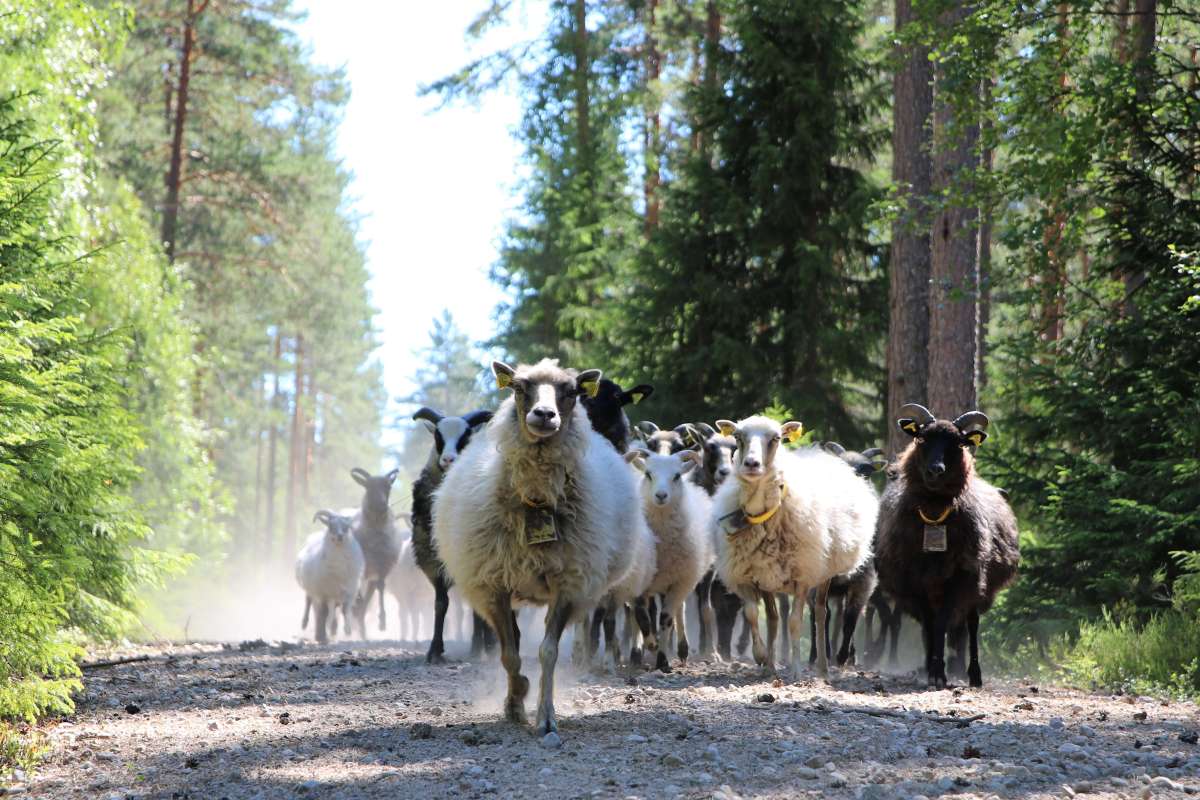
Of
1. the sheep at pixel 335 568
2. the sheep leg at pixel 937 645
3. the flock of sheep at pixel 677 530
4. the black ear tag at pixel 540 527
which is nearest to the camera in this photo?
the black ear tag at pixel 540 527

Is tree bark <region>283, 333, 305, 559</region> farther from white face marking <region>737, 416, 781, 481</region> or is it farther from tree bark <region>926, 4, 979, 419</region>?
Result: white face marking <region>737, 416, 781, 481</region>

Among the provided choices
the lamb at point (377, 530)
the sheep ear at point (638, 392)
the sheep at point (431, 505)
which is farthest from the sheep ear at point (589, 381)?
the lamb at point (377, 530)

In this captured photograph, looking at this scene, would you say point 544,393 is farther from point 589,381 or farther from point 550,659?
point 550,659

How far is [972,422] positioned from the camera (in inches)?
441

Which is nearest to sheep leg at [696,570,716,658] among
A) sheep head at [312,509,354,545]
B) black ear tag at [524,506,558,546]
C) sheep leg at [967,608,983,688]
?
sheep leg at [967,608,983,688]

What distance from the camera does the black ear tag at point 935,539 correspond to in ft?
35.7

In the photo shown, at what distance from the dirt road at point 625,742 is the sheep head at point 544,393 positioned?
199cm

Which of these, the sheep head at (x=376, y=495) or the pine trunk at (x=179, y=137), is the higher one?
the pine trunk at (x=179, y=137)

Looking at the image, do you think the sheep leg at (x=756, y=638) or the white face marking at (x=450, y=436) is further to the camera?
the white face marking at (x=450, y=436)

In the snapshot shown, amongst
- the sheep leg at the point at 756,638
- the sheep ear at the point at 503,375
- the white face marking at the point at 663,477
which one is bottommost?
the sheep leg at the point at 756,638

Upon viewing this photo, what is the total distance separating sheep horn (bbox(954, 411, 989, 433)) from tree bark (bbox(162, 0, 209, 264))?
23.3 metres

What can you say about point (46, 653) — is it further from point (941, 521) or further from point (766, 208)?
point (766, 208)

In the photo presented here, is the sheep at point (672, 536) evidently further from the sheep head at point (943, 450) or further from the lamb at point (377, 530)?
the lamb at point (377, 530)

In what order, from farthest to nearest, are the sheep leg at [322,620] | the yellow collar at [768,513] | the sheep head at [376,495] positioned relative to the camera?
the sheep head at [376,495]
the sheep leg at [322,620]
the yellow collar at [768,513]
